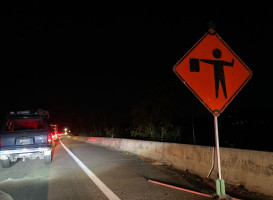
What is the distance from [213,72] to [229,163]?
223 cm

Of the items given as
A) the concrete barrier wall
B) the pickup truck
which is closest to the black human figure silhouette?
the concrete barrier wall

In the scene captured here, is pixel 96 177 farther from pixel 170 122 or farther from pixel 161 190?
pixel 170 122

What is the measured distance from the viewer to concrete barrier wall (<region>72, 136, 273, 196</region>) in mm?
4771

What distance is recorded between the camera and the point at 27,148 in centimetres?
922

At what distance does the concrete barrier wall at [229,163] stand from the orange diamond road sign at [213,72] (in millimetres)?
1340

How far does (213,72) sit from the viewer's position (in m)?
5.06

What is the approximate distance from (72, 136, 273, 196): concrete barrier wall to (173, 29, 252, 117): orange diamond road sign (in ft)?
4.40

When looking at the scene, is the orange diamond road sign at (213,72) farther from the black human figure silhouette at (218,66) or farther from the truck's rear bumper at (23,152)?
the truck's rear bumper at (23,152)

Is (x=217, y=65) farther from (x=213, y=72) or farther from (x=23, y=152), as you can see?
(x=23, y=152)

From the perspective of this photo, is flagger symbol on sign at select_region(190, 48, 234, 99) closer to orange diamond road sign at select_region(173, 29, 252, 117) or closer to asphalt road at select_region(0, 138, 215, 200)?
orange diamond road sign at select_region(173, 29, 252, 117)

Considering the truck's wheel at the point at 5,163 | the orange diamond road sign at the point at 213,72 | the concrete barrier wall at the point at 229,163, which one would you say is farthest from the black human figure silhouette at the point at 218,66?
the truck's wheel at the point at 5,163

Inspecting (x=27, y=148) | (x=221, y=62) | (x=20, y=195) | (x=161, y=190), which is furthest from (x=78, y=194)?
(x=27, y=148)

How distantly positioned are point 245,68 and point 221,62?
0.51m

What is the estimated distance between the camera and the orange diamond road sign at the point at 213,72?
497 centimetres
